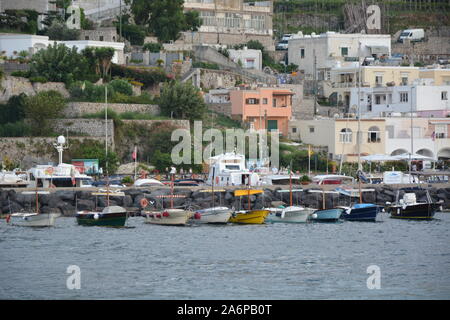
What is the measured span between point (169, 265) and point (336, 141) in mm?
37083

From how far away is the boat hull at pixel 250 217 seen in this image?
6494 centimetres

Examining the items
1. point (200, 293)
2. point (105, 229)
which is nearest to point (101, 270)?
point (200, 293)

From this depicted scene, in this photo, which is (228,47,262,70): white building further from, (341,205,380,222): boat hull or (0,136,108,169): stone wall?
(341,205,380,222): boat hull

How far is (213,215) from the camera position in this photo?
2534 inches

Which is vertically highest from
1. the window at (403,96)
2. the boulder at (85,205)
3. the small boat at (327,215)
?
the window at (403,96)

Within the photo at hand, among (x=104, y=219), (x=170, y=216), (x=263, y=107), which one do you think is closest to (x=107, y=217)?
(x=104, y=219)

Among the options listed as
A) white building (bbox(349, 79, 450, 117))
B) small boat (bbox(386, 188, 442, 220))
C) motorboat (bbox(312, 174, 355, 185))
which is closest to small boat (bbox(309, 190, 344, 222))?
small boat (bbox(386, 188, 442, 220))

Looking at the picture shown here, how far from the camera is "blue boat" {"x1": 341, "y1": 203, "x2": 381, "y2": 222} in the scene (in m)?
66.8

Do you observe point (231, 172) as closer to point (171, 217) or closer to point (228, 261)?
point (171, 217)

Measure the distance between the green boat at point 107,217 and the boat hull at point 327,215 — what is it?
9.13 meters

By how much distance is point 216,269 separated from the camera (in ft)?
162

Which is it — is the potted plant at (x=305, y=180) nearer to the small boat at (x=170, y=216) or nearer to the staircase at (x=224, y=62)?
the small boat at (x=170, y=216)

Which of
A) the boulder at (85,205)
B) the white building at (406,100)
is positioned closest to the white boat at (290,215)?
the boulder at (85,205)
